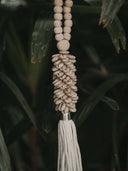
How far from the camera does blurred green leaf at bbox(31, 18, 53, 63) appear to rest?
43 cm

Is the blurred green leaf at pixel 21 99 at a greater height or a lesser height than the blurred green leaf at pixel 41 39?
lesser

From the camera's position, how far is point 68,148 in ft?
1.31

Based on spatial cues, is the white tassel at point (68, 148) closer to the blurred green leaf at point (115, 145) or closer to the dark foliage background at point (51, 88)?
the dark foliage background at point (51, 88)

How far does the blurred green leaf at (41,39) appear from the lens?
0.43 meters

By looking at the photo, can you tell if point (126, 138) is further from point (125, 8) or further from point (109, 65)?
point (125, 8)

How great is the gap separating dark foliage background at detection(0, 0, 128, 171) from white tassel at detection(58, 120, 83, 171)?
0.22ft

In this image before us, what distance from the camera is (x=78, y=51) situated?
0.82 m

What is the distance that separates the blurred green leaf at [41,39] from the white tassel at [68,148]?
0.42 ft

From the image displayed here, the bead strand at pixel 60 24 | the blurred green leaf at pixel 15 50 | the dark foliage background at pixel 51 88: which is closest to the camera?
the bead strand at pixel 60 24

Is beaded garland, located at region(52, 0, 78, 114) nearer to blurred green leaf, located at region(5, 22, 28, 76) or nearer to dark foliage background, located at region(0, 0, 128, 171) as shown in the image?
dark foliage background, located at region(0, 0, 128, 171)

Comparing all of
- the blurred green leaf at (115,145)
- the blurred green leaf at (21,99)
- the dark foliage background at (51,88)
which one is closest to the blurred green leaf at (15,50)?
the dark foliage background at (51,88)

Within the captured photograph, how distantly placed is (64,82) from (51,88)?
0.17m

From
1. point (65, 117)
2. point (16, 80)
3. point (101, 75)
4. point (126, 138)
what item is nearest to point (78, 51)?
point (101, 75)

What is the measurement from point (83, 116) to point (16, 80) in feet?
1.19
